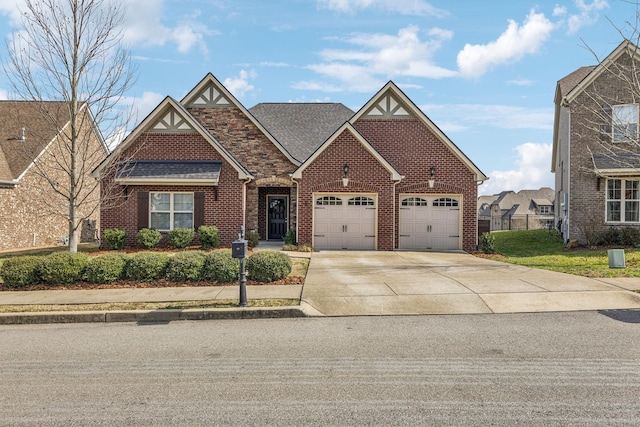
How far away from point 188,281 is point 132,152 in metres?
10.6

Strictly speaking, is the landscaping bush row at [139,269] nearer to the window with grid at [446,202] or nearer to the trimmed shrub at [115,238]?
the trimmed shrub at [115,238]

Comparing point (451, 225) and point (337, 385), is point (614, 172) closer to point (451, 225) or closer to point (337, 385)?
point (451, 225)

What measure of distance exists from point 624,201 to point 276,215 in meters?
15.8

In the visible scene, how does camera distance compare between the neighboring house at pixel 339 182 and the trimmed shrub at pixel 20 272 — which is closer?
the trimmed shrub at pixel 20 272

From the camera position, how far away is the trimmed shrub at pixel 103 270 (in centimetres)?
1101

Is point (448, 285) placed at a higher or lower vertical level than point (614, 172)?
lower

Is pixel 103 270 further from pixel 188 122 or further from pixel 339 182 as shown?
pixel 339 182

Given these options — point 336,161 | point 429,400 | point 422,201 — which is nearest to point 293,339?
point 429,400

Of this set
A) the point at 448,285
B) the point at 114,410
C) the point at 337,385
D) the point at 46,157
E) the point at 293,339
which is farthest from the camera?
the point at 46,157

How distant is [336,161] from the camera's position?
19219 millimetres

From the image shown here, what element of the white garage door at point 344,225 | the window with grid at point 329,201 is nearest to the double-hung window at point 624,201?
the white garage door at point 344,225

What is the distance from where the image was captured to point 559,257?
16.5 m

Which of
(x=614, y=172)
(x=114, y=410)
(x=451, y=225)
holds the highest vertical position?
(x=614, y=172)

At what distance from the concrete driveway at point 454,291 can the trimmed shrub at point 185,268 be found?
269 centimetres
